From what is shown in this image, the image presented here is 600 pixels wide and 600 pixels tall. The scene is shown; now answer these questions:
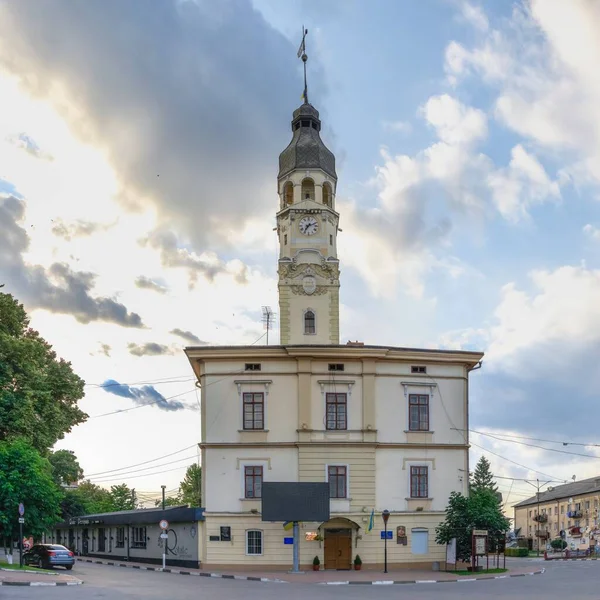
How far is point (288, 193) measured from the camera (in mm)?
55281

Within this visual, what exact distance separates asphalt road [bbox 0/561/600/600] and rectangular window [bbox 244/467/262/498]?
272 inches

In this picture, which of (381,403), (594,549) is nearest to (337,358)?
(381,403)

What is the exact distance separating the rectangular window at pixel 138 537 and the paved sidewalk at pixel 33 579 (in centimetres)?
1511

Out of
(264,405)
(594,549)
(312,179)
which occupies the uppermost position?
(312,179)

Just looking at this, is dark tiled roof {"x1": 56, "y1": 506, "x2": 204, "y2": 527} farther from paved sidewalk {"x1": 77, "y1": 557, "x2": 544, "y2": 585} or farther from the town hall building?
paved sidewalk {"x1": 77, "y1": 557, "x2": 544, "y2": 585}

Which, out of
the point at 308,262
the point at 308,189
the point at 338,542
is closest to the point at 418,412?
the point at 338,542

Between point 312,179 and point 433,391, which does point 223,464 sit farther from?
point 312,179

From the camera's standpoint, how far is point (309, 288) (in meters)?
54.3

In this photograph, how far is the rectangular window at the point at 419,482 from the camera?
→ 1747 inches

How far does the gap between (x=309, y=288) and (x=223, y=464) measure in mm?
14618

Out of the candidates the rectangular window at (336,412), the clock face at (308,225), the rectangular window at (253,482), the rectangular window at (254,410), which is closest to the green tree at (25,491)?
the rectangular window at (253,482)

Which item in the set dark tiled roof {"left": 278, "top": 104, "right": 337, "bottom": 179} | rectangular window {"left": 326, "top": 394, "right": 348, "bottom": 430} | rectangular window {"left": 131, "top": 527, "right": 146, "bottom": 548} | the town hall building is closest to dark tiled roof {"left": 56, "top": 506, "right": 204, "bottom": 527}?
rectangular window {"left": 131, "top": 527, "right": 146, "bottom": 548}

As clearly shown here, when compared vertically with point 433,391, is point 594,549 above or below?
below

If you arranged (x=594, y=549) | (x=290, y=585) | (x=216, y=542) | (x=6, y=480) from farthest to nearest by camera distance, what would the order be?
(x=594, y=549) < (x=216, y=542) < (x=6, y=480) < (x=290, y=585)
